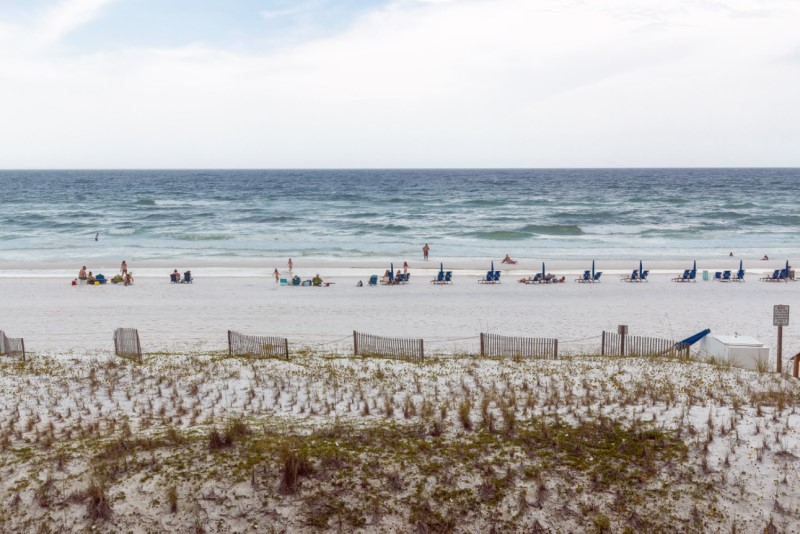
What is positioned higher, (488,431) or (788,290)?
(488,431)

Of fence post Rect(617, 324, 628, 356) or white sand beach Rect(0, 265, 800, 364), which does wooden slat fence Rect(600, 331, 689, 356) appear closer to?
fence post Rect(617, 324, 628, 356)

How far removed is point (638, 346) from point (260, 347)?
381 inches

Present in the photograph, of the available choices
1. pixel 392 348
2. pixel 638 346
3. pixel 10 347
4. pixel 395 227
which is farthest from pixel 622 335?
pixel 395 227

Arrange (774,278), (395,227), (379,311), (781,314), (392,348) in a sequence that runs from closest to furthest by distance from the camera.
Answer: (781,314)
(392,348)
(379,311)
(774,278)
(395,227)

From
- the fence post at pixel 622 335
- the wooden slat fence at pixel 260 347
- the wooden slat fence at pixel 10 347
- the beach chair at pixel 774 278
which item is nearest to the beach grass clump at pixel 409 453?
the wooden slat fence at pixel 260 347

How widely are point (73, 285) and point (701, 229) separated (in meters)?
50.8

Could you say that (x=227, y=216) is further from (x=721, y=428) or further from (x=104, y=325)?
(x=721, y=428)

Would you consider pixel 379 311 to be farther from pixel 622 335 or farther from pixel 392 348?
pixel 622 335

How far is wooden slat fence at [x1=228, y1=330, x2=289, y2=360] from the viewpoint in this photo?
15188 millimetres

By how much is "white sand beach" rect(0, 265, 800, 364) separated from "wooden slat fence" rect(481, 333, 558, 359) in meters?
1.72

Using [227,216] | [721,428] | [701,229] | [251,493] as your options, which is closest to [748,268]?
[701,229]

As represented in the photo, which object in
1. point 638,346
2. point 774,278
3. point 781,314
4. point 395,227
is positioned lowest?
point 774,278

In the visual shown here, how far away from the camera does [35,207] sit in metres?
79.6

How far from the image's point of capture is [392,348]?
1548 cm
